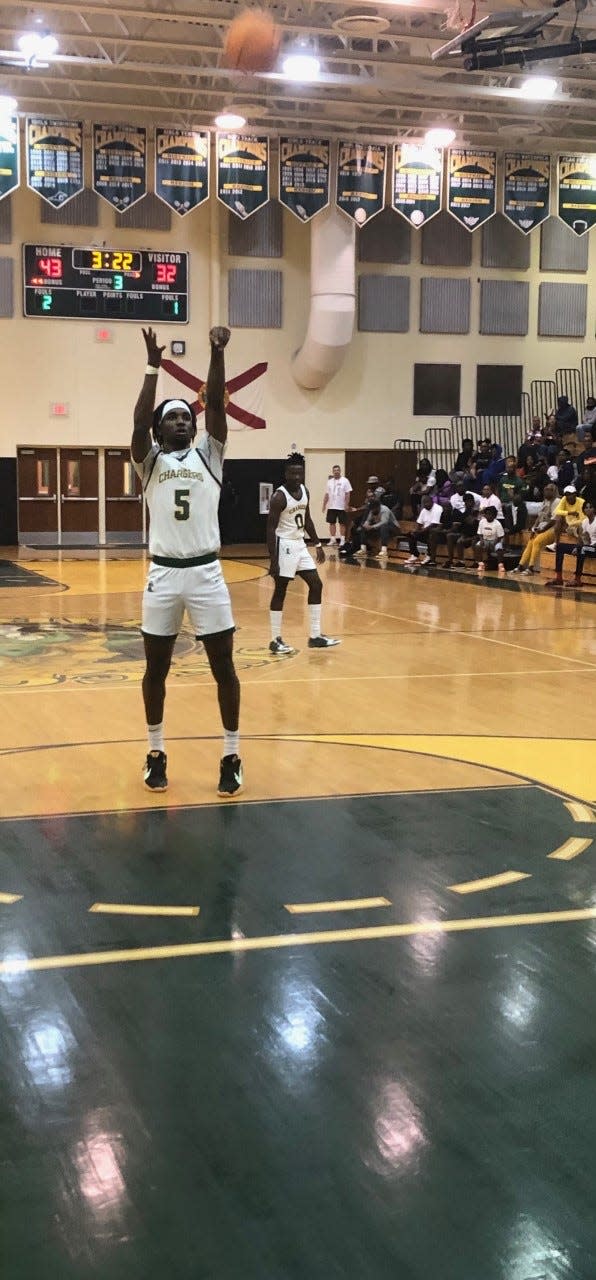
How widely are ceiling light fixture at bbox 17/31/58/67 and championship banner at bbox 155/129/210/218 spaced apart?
3.00 metres

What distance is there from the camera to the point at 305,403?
2702 centimetres

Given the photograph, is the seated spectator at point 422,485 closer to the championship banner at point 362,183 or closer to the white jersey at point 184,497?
the championship banner at point 362,183

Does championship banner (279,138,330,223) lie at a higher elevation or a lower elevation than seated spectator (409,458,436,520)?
higher

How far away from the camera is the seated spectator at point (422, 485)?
76.3 feet

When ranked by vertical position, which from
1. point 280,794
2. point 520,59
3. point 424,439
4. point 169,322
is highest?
point 520,59

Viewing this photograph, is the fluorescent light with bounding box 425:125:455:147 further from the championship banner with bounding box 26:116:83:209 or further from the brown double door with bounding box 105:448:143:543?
the brown double door with bounding box 105:448:143:543

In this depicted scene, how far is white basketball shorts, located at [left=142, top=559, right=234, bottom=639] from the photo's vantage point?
5887 mm

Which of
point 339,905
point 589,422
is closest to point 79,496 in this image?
point 589,422

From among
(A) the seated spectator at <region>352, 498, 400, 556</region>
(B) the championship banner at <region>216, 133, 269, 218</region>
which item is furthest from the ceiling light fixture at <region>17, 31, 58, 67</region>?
(A) the seated spectator at <region>352, 498, 400, 556</region>

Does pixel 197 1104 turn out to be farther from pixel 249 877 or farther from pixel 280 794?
pixel 280 794

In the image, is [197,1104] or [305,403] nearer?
[197,1104]

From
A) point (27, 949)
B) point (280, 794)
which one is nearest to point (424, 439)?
point (280, 794)

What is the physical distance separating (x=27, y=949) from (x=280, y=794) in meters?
2.16

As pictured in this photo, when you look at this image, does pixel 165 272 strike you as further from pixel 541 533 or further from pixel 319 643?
pixel 319 643
